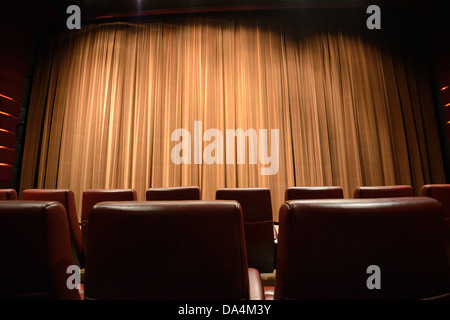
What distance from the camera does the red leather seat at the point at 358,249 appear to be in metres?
0.49

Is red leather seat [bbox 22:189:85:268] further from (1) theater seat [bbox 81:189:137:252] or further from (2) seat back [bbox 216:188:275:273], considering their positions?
(2) seat back [bbox 216:188:275:273]

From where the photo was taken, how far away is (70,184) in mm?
Answer: 3791

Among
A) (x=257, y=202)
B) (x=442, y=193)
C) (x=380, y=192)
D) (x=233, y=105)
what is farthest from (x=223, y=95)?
(x=442, y=193)

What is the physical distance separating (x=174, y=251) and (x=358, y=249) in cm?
41

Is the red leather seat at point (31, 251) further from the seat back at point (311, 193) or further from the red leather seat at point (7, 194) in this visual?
the seat back at point (311, 193)

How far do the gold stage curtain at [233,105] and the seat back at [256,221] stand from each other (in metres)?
2.20

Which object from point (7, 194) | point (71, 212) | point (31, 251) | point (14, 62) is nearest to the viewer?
point (31, 251)

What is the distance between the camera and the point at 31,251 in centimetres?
49

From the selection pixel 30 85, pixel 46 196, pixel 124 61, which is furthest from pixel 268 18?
pixel 30 85

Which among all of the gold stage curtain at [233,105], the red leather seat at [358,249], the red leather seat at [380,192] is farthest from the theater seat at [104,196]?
the gold stage curtain at [233,105]

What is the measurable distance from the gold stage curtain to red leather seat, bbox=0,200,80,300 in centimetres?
310

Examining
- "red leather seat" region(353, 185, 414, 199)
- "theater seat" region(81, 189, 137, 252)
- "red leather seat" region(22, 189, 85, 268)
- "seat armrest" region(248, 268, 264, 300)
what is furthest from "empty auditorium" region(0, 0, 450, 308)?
"seat armrest" region(248, 268, 264, 300)

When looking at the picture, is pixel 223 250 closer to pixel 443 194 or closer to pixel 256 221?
pixel 256 221
